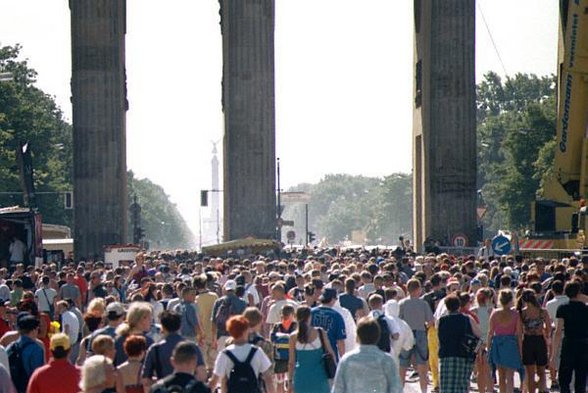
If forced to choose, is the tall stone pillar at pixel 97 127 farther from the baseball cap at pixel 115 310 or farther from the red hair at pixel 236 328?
the red hair at pixel 236 328

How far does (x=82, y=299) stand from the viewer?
35.7m

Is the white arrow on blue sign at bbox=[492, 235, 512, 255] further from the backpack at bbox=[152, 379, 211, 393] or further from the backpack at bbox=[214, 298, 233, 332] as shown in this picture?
the backpack at bbox=[152, 379, 211, 393]

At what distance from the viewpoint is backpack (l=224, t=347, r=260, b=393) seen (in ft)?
53.1

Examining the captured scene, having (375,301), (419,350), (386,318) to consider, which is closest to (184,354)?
(386,318)

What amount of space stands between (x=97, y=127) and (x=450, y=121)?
13.4 meters

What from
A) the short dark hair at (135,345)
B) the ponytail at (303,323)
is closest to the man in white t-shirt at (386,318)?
the ponytail at (303,323)

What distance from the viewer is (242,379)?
16203 millimetres

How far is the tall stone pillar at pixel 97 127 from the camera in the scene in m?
67.9

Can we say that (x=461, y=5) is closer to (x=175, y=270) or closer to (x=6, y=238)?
(x=6, y=238)

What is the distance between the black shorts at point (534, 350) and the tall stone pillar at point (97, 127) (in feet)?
150

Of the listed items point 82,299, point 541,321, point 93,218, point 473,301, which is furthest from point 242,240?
point 541,321

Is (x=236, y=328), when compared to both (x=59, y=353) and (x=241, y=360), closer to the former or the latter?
(x=241, y=360)

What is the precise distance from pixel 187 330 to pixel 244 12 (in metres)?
44.2

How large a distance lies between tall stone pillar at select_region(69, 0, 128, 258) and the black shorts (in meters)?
45.8
